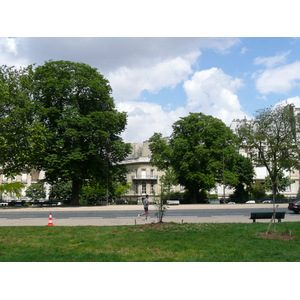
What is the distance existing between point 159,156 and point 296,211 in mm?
33024

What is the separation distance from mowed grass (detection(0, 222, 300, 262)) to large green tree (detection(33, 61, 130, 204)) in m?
27.8

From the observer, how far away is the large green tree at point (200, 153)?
54.4m

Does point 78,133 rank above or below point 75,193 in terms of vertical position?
above

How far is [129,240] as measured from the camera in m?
12.7

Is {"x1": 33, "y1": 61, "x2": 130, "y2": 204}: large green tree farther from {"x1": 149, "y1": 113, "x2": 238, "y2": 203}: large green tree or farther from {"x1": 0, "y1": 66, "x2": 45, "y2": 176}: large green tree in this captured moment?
{"x1": 149, "y1": 113, "x2": 238, "y2": 203}: large green tree

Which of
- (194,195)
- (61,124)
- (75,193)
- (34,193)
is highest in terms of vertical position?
(61,124)

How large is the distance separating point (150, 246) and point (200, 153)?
43.6 meters

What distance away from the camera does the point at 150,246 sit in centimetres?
1134

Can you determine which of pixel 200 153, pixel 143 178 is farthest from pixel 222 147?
pixel 143 178

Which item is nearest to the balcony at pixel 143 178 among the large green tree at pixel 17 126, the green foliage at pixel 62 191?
the green foliage at pixel 62 191

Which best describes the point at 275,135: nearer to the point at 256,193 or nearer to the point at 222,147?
the point at 222,147

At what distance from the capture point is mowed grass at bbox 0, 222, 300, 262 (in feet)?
31.0

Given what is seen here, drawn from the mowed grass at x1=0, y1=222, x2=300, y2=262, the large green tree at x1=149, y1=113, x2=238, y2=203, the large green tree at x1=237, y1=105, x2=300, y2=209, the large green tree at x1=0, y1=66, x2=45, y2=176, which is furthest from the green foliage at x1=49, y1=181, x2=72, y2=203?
the mowed grass at x1=0, y1=222, x2=300, y2=262

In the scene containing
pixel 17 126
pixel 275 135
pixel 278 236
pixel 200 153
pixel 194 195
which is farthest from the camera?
pixel 194 195
